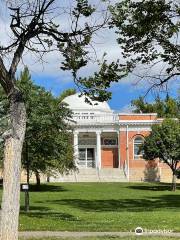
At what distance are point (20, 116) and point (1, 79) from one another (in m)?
0.75

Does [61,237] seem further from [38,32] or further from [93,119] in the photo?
[93,119]

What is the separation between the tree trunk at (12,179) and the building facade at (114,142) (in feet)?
185

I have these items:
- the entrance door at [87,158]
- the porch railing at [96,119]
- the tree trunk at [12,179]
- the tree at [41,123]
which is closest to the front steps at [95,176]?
the entrance door at [87,158]

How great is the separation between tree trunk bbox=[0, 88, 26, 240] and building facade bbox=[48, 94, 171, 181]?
56.3 metres

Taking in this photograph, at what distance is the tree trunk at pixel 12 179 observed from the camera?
29.8ft

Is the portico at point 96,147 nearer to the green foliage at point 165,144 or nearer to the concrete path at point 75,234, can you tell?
the green foliage at point 165,144

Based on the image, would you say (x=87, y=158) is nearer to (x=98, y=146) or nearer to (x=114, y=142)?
(x=98, y=146)

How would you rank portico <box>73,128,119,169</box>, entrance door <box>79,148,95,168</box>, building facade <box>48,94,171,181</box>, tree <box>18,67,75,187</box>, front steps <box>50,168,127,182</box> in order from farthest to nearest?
entrance door <box>79,148,95,168</box> → portico <box>73,128,119,169</box> → building facade <box>48,94,171,181</box> → front steps <box>50,168,127,182</box> → tree <box>18,67,75,187</box>

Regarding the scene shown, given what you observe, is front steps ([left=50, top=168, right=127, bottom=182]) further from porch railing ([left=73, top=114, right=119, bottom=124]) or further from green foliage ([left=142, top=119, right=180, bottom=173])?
green foliage ([left=142, top=119, right=180, bottom=173])

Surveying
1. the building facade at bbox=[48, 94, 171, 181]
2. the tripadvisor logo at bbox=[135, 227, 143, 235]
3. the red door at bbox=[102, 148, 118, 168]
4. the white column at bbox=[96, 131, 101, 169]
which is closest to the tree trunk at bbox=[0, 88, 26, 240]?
the tripadvisor logo at bbox=[135, 227, 143, 235]

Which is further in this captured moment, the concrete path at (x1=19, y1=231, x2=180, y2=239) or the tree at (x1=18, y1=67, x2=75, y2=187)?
the tree at (x1=18, y1=67, x2=75, y2=187)

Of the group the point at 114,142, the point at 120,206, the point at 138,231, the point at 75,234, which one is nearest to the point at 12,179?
the point at 75,234

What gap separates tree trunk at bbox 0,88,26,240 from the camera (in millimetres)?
9086

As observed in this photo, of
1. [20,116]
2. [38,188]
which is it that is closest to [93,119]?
[38,188]
